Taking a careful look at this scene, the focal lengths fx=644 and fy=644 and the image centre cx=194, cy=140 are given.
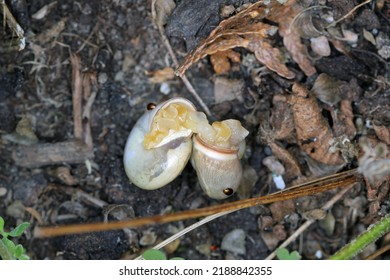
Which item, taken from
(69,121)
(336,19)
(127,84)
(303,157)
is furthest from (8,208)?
(336,19)

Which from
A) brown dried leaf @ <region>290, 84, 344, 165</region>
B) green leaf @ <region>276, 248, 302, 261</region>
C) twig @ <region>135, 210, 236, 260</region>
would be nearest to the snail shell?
twig @ <region>135, 210, 236, 260</region>

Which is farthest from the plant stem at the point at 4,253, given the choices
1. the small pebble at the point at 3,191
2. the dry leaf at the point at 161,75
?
the dry leaf at the point at 161,75

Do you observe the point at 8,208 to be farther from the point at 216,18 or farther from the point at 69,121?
the point at 216,18

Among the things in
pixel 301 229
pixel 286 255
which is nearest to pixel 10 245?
pixel 286 255

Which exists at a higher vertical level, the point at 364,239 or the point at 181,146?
the point at 181,146

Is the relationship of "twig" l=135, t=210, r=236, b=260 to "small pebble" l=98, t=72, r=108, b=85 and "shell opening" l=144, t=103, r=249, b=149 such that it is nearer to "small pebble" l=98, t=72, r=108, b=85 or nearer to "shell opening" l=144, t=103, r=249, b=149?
"shell opening" l=144, t=103, r=249, b=149

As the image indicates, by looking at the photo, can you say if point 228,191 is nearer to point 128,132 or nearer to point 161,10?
point 128,132
